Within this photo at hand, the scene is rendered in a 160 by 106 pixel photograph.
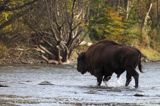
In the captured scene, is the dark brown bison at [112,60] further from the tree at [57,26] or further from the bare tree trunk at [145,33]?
the bare tree trunk at [145,33]

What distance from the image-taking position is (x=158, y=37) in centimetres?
7906

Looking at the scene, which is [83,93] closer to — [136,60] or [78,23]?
[136,60]

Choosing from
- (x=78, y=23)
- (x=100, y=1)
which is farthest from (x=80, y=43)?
(x=100, y=1)

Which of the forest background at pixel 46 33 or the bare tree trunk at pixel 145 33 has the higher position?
the forest background at pixel 46 33

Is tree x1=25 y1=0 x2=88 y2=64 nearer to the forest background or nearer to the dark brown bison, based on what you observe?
the forest background

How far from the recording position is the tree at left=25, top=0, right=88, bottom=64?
2152 inches

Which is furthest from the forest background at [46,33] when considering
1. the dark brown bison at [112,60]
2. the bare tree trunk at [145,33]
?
the dark brown bison at [112,60]

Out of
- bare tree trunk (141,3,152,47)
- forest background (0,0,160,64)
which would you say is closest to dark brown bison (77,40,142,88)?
forest background (0,0,160,64)

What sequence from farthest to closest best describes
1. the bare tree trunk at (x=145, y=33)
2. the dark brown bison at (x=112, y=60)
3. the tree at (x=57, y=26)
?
the bare tree trunk at (x=145, y=33) → the tree at (x=57, y=26) → the dark brown bison at (x=112, y=60)

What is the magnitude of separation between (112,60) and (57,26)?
29.5 metres

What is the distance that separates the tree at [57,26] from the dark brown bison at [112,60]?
26675 mm

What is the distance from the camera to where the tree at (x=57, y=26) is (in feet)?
179

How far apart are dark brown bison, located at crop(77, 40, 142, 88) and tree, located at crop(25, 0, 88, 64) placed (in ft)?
87.5

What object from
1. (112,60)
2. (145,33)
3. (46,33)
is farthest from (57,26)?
(112,60)
